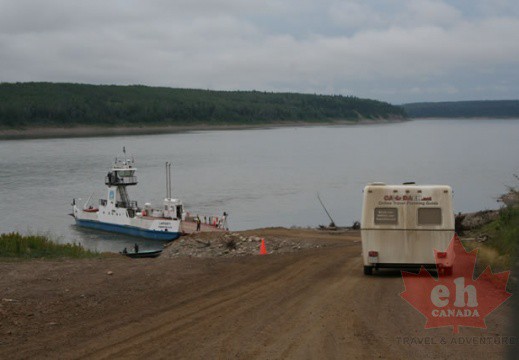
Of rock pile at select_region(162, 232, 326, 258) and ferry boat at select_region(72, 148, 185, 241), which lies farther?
ferry boat at select_region(72, 148, 185, 241)

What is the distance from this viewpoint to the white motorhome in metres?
14.5

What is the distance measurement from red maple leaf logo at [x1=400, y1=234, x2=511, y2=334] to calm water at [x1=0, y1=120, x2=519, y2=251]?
2579cm

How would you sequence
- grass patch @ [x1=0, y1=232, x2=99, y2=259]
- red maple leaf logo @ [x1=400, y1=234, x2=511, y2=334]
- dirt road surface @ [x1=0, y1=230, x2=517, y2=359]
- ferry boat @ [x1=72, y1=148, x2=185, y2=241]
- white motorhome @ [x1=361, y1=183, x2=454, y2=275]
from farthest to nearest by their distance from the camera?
ferry boat @ [x1=72, y1=148, x2=185, y2=241] < grass patch @ [x1=0, y1=232, x2=99, y2=259] < white motorhome @ [x1=361, y1=183, x2=454, y2=275] < red maple leaf logo @ [x1=400, y1=234, x2=511, y2=334] < dirt road surface @ [x1=0, y1=230, x2=517, y2=359]

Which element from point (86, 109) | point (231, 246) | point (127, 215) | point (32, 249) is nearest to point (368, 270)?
point (231, 246)

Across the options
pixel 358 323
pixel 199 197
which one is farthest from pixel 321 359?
pixel 199 197

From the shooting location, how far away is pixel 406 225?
47.9ft

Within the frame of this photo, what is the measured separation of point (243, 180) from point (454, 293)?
203 feet

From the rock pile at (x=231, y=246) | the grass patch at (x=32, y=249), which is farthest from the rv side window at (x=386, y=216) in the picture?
the grass patch at (x=32, y=249)

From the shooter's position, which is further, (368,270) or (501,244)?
(501,244)

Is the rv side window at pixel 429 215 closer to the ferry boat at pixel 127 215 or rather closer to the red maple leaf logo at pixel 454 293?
the red maple leaf logo at pixel 454 293

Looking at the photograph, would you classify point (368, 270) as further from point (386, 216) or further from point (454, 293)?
point (454, 293)

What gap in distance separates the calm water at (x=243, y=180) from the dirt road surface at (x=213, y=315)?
23.8 metres

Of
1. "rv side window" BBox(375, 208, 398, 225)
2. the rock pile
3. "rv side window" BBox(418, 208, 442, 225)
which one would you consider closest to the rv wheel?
"rv side window" BBox(375, 208, 398, 225)

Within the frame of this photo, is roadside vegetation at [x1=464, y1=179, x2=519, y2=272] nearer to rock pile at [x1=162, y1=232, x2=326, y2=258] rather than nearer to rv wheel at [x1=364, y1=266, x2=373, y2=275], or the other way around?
rv wheel at [x1=364, y1=266, x2=373, y2=275]
